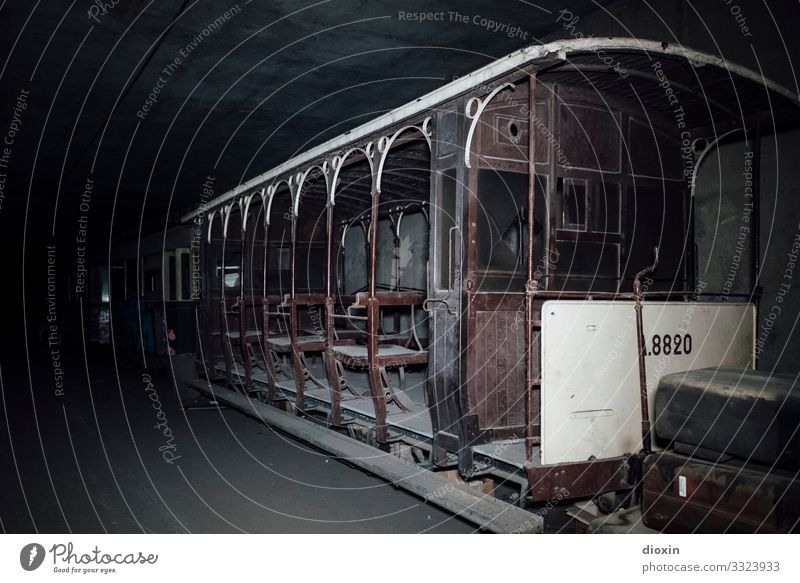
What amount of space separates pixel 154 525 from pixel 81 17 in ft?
21.6

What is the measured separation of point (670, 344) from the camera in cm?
453

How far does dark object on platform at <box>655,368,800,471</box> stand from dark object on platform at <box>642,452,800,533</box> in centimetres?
9

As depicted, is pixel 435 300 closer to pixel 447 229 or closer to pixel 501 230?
pixel 447 229

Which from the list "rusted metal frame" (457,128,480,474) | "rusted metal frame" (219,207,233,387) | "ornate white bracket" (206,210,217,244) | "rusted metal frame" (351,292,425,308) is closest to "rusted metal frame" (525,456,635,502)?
"rusted metal frame" (457,128,480,474)

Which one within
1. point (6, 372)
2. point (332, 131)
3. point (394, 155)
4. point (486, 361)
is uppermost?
point (332, 131)

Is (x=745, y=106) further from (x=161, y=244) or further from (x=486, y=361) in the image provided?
(x=161, y=244)

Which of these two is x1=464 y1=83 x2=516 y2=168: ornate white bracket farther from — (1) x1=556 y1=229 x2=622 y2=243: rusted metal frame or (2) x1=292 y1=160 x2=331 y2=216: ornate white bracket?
(2) x1=292 y1=160 x2=331 y2=216: ornate white bracket

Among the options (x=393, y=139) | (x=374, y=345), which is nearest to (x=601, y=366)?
(x=374, y=345)

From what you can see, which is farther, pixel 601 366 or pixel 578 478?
pixel 601 366

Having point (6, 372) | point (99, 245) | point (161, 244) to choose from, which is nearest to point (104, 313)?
point (99, 245)

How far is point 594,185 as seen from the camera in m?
5.30

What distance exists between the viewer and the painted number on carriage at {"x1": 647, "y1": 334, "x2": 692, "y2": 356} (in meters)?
4.44

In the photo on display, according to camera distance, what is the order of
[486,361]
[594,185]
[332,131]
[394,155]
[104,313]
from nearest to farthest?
[486,361], [594,185], [394,155], [332,131], [104,313]

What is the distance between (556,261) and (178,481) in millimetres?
4077
